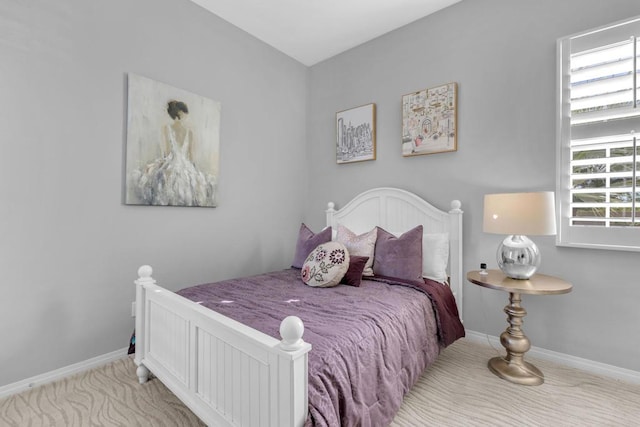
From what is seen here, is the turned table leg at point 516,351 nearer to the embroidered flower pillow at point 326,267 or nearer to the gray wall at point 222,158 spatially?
the gray wall at point 222,158

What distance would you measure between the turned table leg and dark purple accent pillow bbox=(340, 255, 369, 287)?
38.1 inches

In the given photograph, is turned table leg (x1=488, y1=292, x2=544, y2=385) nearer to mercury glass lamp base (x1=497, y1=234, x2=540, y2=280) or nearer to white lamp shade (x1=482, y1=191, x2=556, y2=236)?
mercury glass lamp base (x1=497, y1=234, x2=540, y2=280)

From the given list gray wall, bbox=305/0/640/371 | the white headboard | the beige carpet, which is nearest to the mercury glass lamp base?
gray wall, bbox=305/0/640/371

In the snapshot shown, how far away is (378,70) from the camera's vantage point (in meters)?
3.07

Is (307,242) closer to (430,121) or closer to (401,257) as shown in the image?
(401,257)

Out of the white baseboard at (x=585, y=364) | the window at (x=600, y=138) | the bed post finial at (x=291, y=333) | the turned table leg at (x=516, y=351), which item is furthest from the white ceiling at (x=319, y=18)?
the white baseboard at (x=585, y=364)

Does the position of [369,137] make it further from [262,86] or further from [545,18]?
[545,18]

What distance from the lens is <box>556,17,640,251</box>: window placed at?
6.29 ft

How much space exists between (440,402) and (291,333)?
1239mm

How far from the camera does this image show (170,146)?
241 centimetres

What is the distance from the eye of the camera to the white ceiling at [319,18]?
8.58 feet

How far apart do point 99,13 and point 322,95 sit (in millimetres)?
2143

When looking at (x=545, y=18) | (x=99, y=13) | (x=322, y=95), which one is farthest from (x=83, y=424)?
(x=545, y=18)

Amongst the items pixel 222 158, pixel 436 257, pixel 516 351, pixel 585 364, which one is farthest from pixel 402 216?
pixel 222 158
